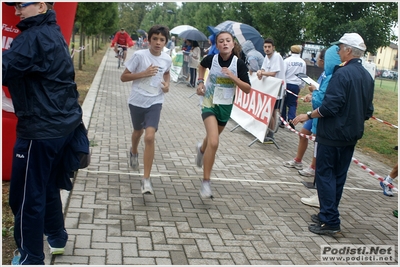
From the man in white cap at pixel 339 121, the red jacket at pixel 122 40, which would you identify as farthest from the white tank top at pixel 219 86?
the red jacket at pixel 122 40

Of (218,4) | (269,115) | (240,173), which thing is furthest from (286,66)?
(218,4)

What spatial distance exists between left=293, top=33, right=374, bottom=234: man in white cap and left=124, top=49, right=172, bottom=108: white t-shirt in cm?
172

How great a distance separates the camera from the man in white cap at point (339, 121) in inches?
175

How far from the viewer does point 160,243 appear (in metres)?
3.98

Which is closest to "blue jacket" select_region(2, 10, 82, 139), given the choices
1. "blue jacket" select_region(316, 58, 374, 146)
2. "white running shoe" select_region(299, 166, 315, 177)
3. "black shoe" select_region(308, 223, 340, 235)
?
"blue jacket" select_region(316, 58, 374, 146)

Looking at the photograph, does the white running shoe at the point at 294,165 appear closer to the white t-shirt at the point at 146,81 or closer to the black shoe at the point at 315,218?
the black shoe at the point at 315,218

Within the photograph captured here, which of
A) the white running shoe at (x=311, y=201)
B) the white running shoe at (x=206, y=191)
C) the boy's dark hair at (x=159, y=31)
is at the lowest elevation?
the white running shoe at (x=311, y=201)

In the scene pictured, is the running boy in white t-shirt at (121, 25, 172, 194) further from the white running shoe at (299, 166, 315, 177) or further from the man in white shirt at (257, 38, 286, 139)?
the man in white shirt at (257, 38, 286, 139)

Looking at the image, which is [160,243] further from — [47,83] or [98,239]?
[47,83]

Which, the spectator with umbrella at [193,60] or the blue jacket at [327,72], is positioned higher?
the blue jacket at [327,72]

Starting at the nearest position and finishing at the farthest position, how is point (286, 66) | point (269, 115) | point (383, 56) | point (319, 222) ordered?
point (319, 222)
point (269, 115)
point (286, 66)
point (383, 56)

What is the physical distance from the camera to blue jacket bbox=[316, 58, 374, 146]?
4426 mm

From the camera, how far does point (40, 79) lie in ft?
10.2

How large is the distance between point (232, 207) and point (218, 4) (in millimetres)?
38066
